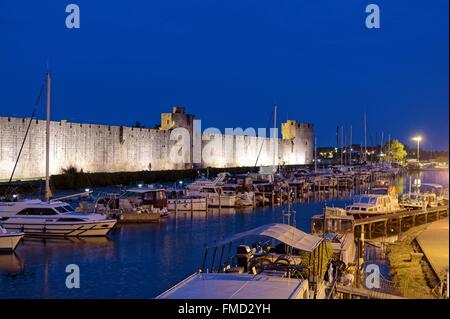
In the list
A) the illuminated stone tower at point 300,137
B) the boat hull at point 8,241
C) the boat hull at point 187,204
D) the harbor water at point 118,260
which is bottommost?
the harbor water at point 118,260

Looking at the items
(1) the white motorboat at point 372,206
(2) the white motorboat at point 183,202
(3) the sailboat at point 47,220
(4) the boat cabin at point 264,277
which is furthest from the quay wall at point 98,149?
(4) the boat cabin at point 264,277

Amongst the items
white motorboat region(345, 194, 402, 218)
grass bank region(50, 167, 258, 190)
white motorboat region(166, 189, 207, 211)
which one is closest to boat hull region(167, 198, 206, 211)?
white motorboat region(166, 189, 207, 211)

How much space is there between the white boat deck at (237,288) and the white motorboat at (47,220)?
8869 mm

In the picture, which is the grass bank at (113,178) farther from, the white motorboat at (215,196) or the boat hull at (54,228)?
the boat hull at (54,228)

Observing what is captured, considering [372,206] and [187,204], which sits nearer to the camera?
[372,206]

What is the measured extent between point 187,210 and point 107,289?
1142 cm

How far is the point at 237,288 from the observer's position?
547 cm

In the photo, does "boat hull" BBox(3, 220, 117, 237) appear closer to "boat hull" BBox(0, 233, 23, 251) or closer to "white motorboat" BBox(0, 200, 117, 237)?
"white motorboat" BBox(0, 200, 117, 237)

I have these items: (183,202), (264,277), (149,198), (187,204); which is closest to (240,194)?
(187,204)

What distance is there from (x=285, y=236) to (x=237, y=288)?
6.60 ft

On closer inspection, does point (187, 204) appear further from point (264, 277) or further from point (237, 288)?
point (237, 288)

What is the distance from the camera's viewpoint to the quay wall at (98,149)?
23453 mm

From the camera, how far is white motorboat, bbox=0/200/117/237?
14219 mm
